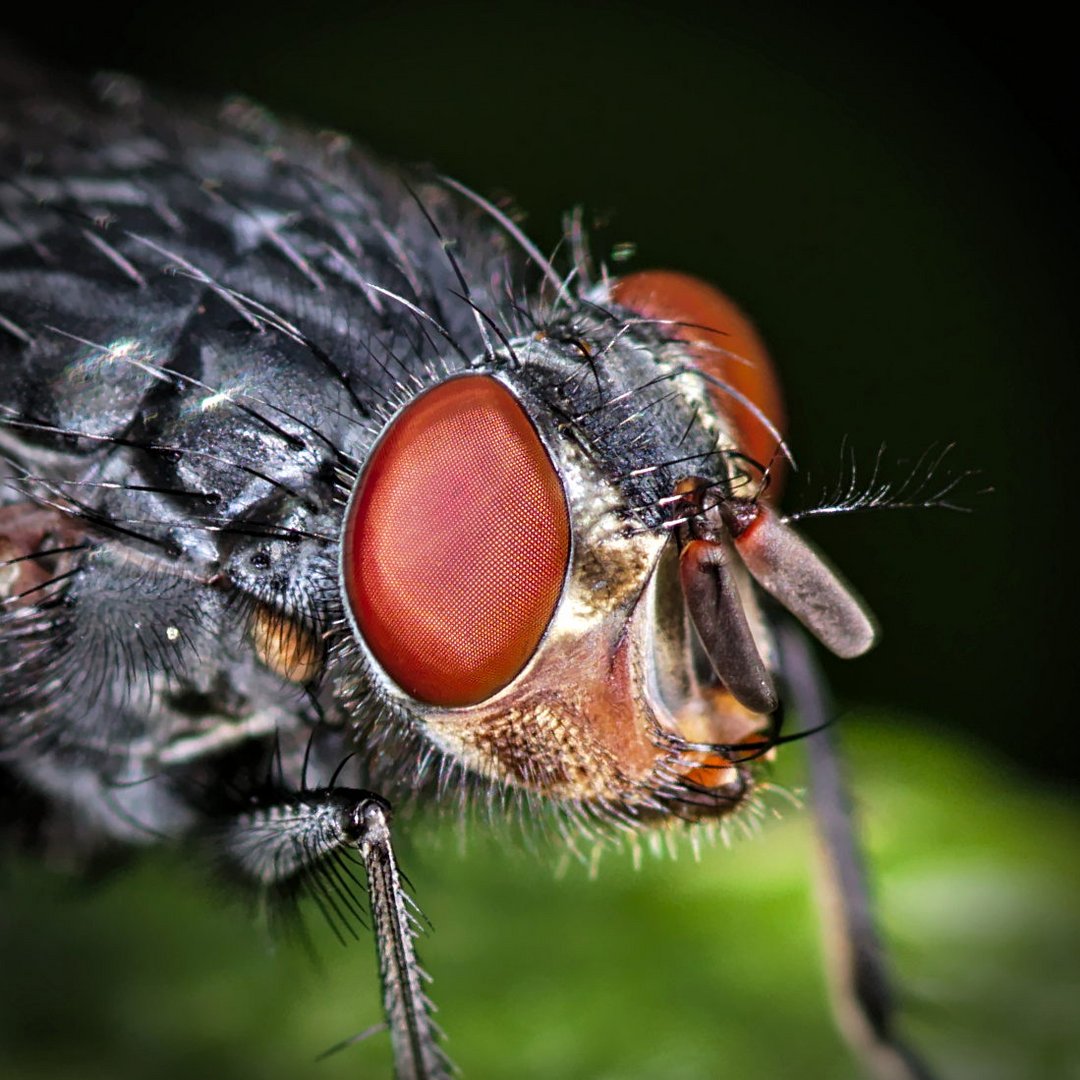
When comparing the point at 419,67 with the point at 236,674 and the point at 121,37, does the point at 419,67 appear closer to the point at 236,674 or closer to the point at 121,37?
the point at 121,37

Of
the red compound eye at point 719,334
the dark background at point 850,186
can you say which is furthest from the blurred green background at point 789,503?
the red compound eye at point 719,334

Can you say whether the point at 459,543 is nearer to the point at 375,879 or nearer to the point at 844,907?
the point at 375,879

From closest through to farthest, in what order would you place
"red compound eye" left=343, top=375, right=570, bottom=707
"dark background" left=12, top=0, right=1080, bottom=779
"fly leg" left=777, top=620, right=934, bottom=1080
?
1. "red compound eye" left=343, top=375, right=570, bottom=707
2. "fly leg" left=777, top=620, right=934, bottom=1080
3. "dark background" left=12, top=0, right=1080, bottom=779

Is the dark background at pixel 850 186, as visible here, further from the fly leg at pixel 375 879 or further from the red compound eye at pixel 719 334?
the fly leg at pixel 375 879

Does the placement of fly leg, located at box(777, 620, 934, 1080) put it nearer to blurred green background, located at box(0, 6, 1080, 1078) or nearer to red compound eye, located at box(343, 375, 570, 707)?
blurred green background, located at box(0, 6, 1080, 1078)

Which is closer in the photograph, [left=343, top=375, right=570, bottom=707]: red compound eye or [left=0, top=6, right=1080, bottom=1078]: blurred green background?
[left=343, top=375, right=570, bottom=707]: red compound eye

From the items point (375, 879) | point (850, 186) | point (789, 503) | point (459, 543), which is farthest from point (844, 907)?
point (850, 186)

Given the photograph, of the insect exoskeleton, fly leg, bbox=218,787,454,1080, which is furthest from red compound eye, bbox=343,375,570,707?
fly leg, bbox=218,787,454,1080
